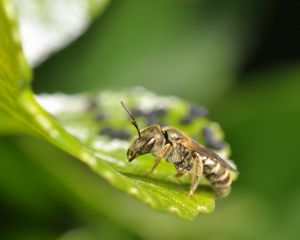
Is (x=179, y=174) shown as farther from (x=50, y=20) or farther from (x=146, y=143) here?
(x=50, y=20)

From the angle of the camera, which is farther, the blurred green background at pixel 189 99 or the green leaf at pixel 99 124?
the blurred green background at pixel 189 99

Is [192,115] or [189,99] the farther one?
[189,99]

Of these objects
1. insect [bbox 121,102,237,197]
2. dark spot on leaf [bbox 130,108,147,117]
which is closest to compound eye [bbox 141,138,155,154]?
insect [bbox 121,102,237,197]

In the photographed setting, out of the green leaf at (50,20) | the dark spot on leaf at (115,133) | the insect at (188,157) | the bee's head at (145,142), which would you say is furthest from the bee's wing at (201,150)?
the green leaf at (50,20)

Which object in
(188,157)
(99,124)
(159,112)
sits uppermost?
(159,112)

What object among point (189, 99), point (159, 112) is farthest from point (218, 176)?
point (189, 99)

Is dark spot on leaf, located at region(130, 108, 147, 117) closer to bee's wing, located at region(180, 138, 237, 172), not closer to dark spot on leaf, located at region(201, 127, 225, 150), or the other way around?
dark spot on leaf, located at region(201, 127, 225, 150)

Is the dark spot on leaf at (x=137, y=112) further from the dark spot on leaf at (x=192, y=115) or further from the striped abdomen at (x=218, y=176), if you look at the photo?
the striped abdomen at (x=218, y=176)
